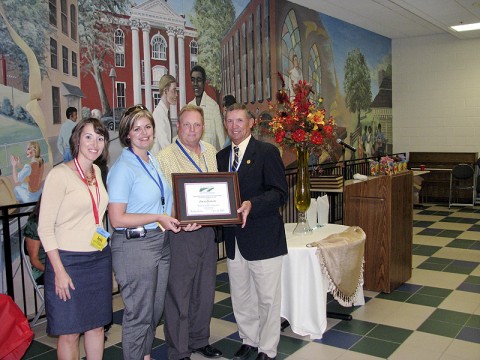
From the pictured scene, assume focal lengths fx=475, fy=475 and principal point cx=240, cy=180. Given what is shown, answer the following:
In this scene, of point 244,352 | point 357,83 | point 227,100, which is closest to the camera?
point 244,352

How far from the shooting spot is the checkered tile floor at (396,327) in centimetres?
325

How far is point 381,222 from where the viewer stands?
4.39m

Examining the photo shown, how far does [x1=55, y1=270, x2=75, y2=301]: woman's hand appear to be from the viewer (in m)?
2.25

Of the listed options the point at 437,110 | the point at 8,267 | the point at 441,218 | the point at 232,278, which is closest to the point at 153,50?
the point at 8,267

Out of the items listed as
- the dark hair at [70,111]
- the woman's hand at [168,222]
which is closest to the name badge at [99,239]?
the woman's hand at [168,222]

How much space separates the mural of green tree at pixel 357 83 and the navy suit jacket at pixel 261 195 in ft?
21.4

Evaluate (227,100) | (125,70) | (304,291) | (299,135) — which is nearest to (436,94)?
(227,100)

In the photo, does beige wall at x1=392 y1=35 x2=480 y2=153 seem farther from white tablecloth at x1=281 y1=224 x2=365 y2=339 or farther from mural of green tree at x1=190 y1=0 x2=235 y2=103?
white tablecloth at x1=281 y1=224 x2=365 y2=339

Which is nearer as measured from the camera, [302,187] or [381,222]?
[302,187]

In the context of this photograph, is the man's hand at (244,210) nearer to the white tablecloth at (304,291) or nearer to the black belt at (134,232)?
the black belt at (134,232)

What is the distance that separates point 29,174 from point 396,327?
128 inches

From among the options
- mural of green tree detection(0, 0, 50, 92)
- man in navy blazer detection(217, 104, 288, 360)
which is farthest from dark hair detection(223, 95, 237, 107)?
man in navy blazer detection(217, 104, 288, 360)

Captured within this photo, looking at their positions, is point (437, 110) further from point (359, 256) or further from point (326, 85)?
point (359, 256)

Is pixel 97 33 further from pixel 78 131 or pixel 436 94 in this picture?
pixel 436 94
